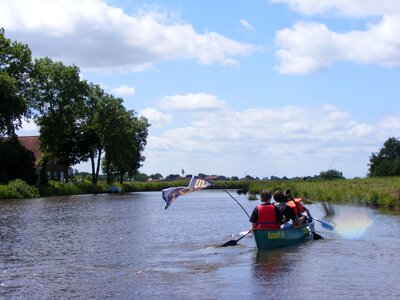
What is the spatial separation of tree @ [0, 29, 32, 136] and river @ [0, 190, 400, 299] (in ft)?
115

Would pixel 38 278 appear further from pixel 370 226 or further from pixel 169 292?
pixel 370 226

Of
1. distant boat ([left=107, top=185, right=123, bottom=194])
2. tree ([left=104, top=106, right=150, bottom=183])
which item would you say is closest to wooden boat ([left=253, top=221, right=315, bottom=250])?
distant boat ([left=107, top=185, right=123, bottom=194])

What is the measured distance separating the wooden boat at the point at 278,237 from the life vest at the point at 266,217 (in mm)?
195

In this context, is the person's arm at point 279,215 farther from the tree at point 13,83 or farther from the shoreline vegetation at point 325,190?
the tree at point 13,83

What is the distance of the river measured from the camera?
526 inches

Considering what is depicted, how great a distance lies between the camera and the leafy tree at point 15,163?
66.1 meters

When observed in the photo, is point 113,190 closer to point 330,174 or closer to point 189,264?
point 330,174

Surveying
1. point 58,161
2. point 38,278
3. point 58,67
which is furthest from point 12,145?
point 38,278

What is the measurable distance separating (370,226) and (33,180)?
5337cm

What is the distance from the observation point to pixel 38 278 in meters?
15.3

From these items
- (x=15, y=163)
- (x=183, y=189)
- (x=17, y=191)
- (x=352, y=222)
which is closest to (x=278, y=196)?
(x=183, y=189)

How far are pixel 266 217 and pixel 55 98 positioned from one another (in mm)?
61776

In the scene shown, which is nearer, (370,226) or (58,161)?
(370,226)

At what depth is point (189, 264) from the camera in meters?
17.2
